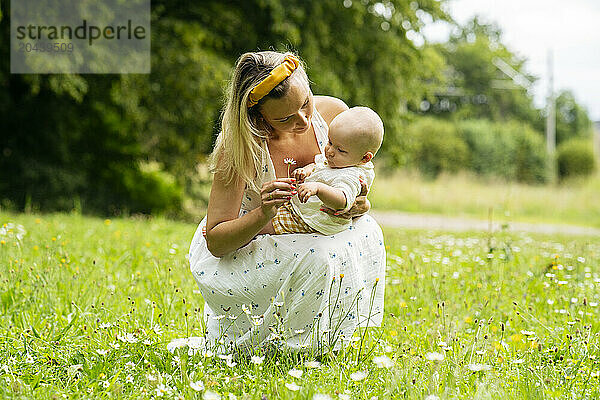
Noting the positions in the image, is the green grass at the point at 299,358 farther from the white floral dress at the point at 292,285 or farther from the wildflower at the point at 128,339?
the white floral dress at the point at 292,285

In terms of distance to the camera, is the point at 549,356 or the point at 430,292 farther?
the point at 430,292

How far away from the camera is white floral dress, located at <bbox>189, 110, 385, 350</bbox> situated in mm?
2721

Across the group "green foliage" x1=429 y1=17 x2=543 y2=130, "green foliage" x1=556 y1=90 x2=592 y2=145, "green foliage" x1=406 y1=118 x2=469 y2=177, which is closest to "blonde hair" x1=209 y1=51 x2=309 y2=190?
"green foliage" x1=406 y1=118 x2=469 y2=177

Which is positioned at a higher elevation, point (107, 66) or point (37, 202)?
point (107, 66)

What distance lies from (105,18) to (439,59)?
643 cm

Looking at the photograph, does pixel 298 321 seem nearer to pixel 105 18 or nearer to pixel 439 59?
pixel 105 18

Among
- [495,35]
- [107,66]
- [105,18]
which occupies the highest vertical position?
[495,35]

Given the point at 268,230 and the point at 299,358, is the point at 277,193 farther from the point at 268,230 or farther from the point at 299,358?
the point at 299,358

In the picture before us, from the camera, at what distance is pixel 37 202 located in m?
10.2

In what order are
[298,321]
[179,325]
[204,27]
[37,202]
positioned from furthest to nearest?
[204,27] < [37,202] < [179,325] < [298,321]

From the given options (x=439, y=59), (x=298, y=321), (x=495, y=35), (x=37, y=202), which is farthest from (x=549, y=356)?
(x=495, y=35)

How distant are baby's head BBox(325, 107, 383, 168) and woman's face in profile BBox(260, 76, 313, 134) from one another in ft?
0.47

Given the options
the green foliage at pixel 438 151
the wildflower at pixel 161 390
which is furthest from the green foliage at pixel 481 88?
the wildflower at pixel 161 390

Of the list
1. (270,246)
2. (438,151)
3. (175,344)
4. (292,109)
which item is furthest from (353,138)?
(438,151)
